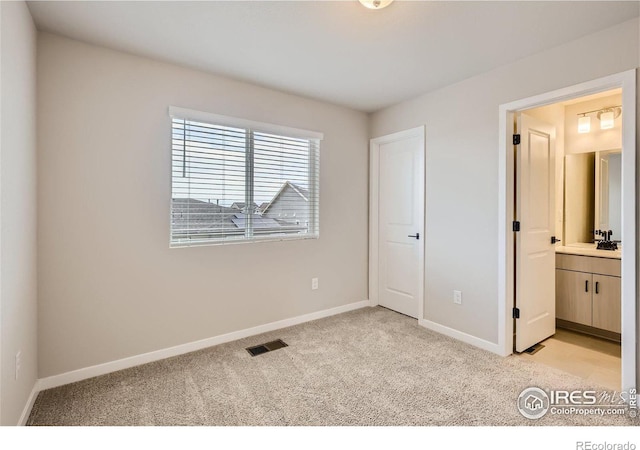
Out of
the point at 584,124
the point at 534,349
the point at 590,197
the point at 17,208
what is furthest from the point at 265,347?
the point at 584,124

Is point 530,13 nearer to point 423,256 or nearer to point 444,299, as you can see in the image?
point 423,256

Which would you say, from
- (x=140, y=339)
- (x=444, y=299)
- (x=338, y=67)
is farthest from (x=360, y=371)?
(x=338, y=67)

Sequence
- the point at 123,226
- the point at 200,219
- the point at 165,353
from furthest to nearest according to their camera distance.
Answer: the point at 200,219 < the point at 165,353 < the point at 123,226

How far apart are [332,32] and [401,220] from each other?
2149 millimetres

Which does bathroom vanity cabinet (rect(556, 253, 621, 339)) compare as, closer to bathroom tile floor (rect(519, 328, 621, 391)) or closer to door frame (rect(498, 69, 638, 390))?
bathroom tile floor (rect(519, 328, 621, 391))

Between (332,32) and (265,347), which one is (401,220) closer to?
(265,347)

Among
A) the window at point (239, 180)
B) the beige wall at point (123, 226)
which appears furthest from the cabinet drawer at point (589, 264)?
the beige wall at point (123, 226)

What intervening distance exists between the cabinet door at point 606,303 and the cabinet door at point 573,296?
0.18 ft

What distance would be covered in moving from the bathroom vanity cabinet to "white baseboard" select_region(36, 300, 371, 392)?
2342 mm

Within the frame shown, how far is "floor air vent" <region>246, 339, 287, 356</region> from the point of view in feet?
8.84

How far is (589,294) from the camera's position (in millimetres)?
3016

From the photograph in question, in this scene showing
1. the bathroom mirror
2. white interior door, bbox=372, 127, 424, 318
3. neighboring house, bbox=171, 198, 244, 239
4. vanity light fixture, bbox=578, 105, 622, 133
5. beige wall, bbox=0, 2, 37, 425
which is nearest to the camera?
beige wall, bbox=0, 2, 37, 425

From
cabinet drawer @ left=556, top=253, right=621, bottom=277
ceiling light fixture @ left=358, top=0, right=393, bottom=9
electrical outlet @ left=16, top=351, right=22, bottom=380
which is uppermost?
ceiling light fixture @ left=358, top=0, right=393, bottom=9

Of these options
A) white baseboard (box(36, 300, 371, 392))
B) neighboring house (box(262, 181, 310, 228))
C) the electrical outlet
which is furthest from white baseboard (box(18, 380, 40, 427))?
neighboring house (box(262, 181, 310, 228))
